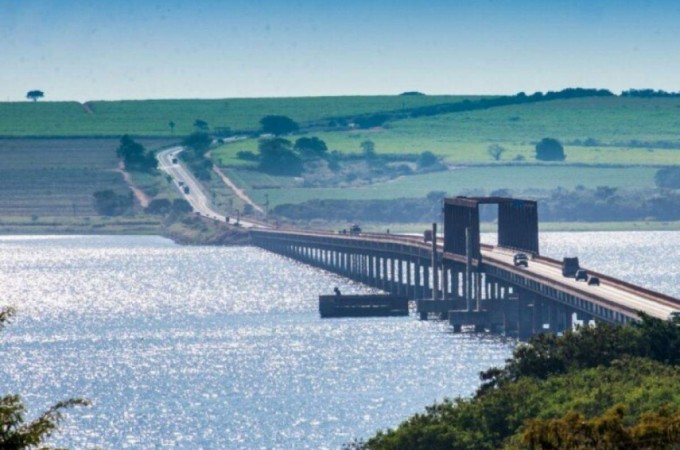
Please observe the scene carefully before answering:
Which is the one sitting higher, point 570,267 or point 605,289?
point 605,289

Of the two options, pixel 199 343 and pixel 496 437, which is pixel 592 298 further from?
pixel 496 437

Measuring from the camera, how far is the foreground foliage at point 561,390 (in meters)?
64.1

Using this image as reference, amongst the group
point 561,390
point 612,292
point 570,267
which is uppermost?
Result: point 561,390

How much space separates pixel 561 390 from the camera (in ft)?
230

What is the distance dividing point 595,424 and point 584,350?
41.7m

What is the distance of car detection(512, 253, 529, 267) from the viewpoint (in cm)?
13675

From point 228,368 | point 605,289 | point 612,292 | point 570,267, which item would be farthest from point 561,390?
point 570,267

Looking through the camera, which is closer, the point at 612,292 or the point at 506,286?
the point at 612,292

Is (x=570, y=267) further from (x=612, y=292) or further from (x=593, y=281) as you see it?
(x=612, y=292)

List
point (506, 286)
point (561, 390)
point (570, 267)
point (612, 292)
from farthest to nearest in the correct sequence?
point (506, 286)
point (570, 267)
point (612, 292)
point (561, 390)

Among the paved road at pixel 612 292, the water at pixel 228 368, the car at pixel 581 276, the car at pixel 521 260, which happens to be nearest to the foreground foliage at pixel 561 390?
the water at pixel 228 368

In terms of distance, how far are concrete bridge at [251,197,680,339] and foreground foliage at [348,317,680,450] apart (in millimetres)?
15561

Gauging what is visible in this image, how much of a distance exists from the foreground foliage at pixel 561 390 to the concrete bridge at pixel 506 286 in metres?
15.6

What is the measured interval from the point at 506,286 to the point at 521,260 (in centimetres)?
254
